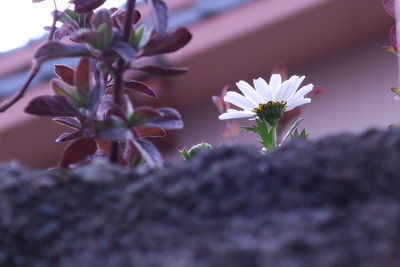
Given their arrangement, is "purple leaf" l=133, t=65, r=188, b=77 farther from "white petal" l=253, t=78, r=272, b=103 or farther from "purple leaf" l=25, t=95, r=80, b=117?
"white petal" l=253, t=78, r=272, b=103

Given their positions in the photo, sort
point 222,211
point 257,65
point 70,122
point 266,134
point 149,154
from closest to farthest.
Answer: point 222,211 → point 149,154 → point 70,122 → point 266,134 → point 257,65

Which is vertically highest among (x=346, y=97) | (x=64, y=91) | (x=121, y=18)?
(x=346, y=97)

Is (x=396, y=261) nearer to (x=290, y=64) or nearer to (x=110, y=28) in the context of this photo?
(x=110, y=28)

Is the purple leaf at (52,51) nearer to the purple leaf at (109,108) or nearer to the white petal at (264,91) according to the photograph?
the purple leaf at (109,108)

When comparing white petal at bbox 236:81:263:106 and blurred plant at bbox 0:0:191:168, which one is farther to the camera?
white petal at bbox 236:81:263:106

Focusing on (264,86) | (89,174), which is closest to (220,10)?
(264,86)

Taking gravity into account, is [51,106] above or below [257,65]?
below

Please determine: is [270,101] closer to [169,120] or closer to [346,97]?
[169,120]

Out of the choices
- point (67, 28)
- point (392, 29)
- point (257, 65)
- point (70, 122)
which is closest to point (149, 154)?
point (70, 122)

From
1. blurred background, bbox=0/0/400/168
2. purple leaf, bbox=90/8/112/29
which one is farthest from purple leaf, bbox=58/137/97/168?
blurred background, bbox=0/0/400/168
